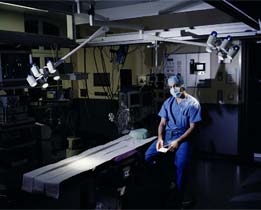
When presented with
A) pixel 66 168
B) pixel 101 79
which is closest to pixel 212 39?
pixel 66 168

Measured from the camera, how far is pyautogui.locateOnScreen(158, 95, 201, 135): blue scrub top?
341 centimetres

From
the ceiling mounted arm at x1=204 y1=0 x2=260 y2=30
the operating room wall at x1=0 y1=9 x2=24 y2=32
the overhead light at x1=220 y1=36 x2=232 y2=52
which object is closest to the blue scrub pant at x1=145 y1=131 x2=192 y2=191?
the overhead light at x1=220 y1=36 x2=232 y2=52

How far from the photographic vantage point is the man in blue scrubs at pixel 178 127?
131 inches

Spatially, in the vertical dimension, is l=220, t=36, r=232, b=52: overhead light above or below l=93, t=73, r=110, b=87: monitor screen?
above

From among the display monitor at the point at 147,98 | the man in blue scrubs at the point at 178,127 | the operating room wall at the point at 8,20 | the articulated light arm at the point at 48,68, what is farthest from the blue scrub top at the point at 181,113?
the operating room wall at the point at 8,20

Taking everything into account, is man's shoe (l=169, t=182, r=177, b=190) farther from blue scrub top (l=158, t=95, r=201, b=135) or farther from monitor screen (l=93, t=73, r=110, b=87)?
monitor screen (l=93, t=73, r=110, b=87)

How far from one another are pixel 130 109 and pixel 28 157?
156 cm

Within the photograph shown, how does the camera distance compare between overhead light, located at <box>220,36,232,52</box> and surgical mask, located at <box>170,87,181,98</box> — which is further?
surgical mask, located at <box>170,87,181,98</box>

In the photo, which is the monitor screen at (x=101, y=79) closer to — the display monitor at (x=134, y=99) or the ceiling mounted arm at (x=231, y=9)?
the display monitor at (x=134, y=99)

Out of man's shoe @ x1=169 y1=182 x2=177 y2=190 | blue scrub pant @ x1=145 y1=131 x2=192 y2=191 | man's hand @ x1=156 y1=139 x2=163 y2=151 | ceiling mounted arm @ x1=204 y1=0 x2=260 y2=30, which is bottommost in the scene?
man's shoe @ x1=169 y1=182 x2=177 y2=190

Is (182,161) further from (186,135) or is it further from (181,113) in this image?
(181,113)

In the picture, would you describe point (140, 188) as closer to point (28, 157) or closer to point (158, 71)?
point (28, 157)

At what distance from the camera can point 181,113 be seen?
Result: 11.4ft

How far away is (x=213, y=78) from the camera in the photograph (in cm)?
482
